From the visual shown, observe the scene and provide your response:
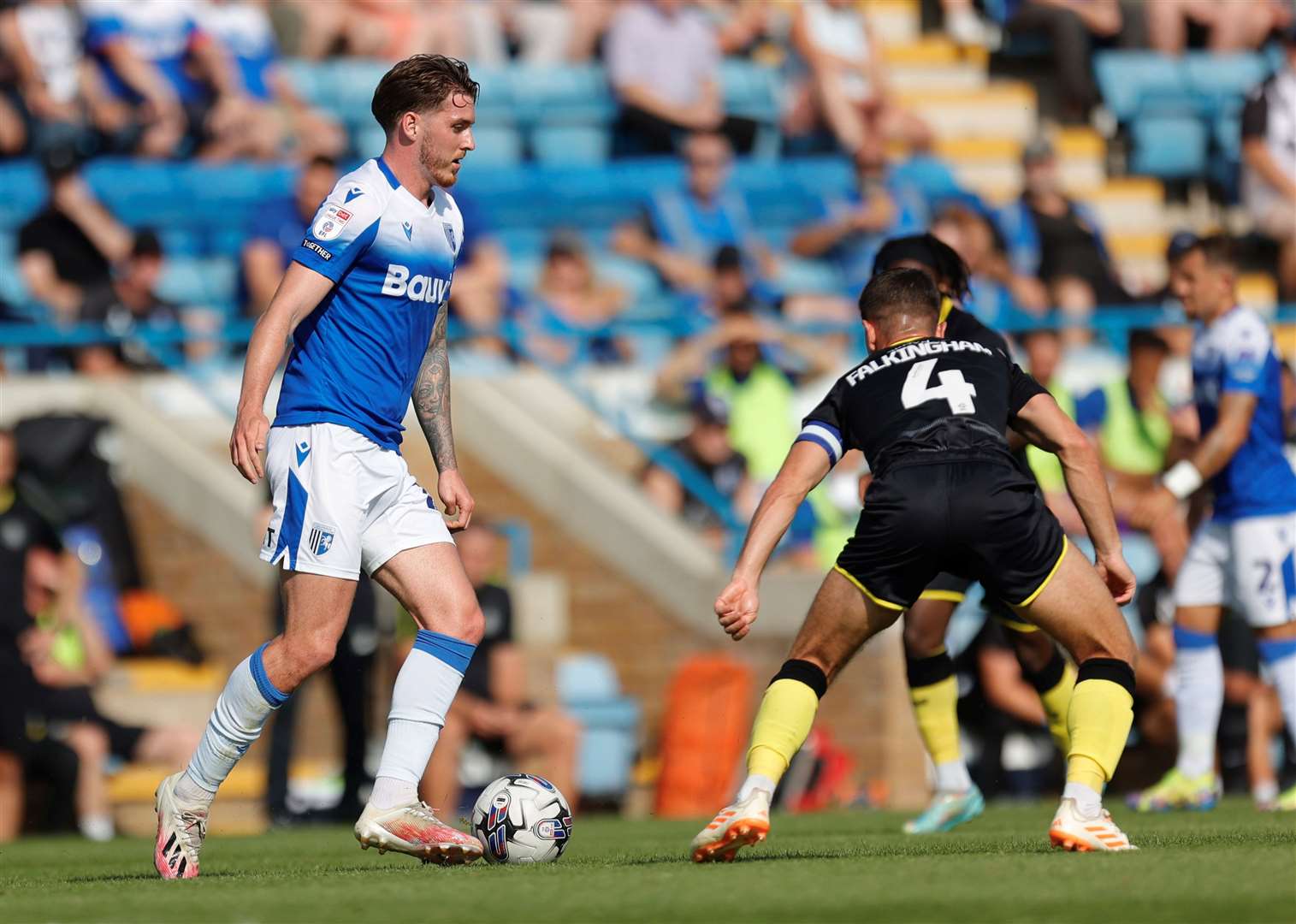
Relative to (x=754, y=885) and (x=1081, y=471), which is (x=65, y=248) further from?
(x=754, y=885)

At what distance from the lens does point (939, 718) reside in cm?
905

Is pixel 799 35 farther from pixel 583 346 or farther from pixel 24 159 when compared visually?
pixel 24 159

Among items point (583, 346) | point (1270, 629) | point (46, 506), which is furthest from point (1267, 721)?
point (46, 506)

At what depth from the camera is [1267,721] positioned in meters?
12.4

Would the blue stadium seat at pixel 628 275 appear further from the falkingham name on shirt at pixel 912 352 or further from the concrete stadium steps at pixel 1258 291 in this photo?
the falkingham name on shirt at pixel 912 352

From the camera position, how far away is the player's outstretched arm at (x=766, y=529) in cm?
664

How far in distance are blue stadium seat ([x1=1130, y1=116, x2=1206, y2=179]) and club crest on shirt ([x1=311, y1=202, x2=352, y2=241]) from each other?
1349cm

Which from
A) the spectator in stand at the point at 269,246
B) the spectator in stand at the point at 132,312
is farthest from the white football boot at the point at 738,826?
the spectator in stand at the point at 132,312

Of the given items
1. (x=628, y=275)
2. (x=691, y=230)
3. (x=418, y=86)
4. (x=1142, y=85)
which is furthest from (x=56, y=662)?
(x=1142, y=85)

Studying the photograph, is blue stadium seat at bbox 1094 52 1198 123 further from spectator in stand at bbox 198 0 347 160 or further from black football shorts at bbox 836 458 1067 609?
black football shorts at bbox 836 458 1067 609

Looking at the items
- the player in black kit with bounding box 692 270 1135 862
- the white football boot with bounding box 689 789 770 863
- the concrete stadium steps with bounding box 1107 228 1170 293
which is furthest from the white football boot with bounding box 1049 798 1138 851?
the concrete stadium steps with bounding box 1107 228 1170 293

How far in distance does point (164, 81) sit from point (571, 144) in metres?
3.33

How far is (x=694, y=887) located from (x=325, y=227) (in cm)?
236

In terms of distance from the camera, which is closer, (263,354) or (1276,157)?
(263,354)
